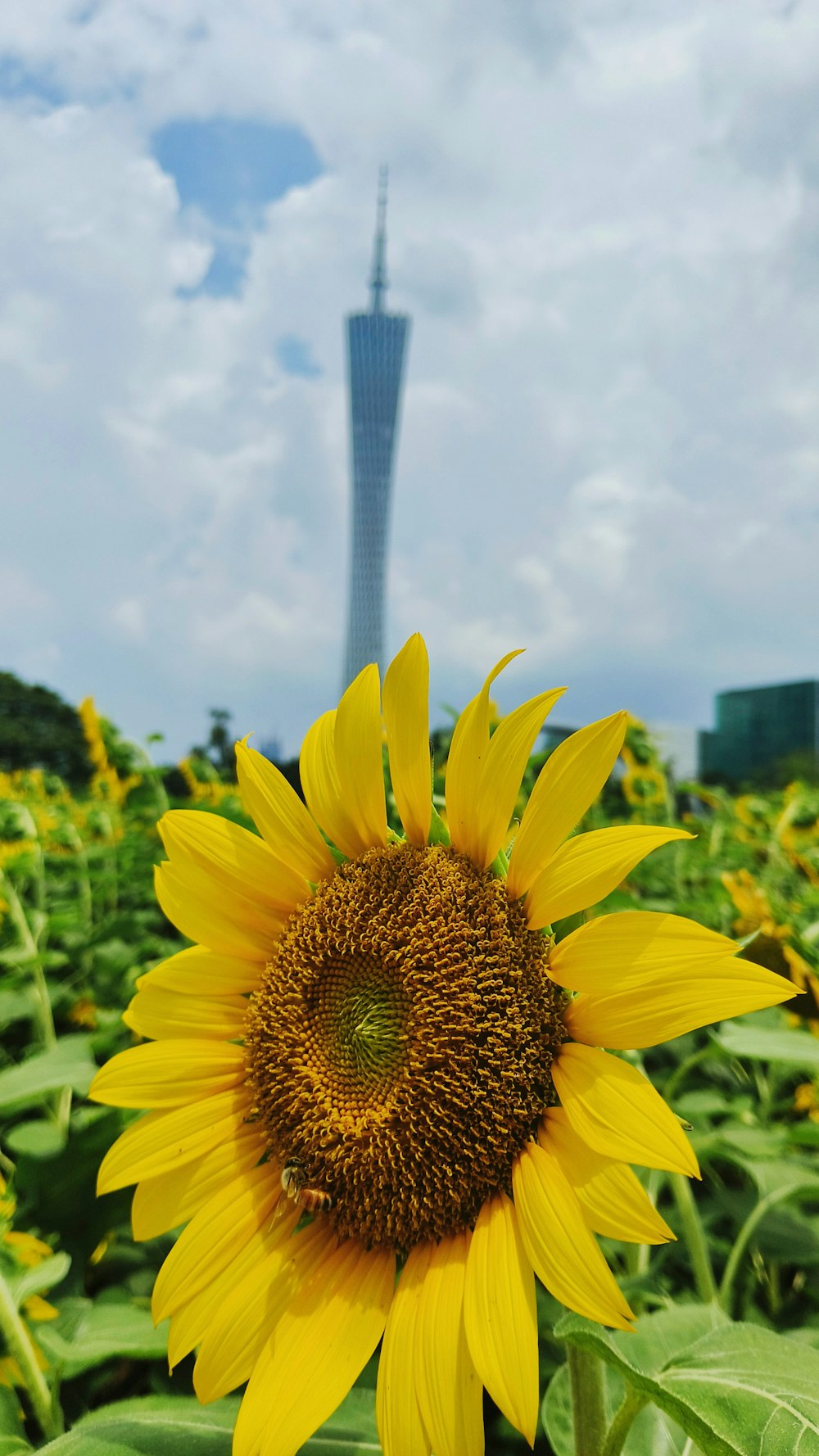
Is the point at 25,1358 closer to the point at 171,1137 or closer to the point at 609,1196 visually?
the point at 171,1137

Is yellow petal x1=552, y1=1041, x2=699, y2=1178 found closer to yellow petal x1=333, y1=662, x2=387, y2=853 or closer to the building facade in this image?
yellow petal x1=333, y1=662, x2=387, y2=853

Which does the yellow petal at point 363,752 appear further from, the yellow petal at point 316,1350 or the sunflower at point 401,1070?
the yellow petal at point 316,1350

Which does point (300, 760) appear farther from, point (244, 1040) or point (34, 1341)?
point (34, 1341)

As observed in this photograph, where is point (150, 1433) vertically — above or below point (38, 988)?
below

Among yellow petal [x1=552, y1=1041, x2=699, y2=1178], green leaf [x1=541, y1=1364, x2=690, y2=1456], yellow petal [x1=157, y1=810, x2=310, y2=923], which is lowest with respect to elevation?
green leaf [x1=541, y1=1364, x2=690, y2=1456]

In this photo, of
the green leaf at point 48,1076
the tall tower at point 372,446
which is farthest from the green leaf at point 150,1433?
the tall tower at point 372,446

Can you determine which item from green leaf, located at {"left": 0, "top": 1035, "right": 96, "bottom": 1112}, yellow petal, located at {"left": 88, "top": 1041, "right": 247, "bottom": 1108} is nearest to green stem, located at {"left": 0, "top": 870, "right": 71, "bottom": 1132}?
green leaf, located at {"left": 0, "top": 1035, "right": 96, "bottom": 1112}

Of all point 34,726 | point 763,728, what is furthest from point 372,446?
point 34,726
